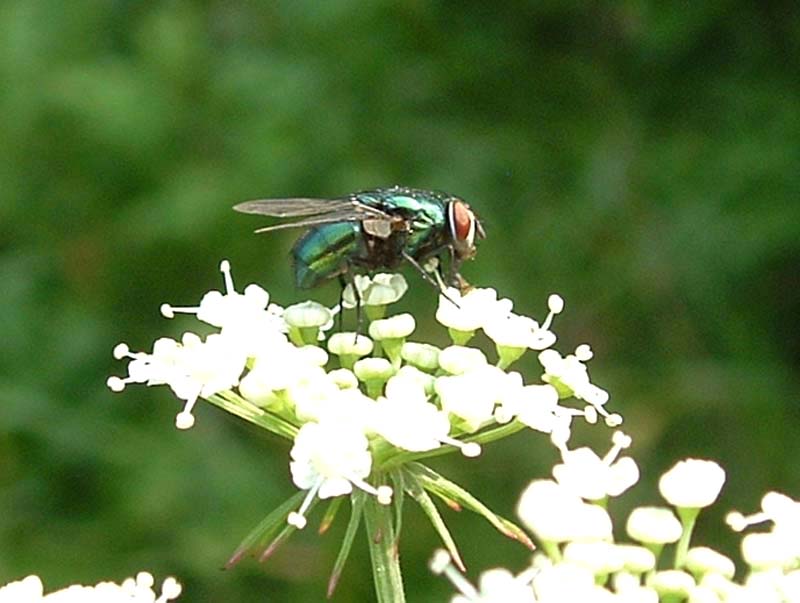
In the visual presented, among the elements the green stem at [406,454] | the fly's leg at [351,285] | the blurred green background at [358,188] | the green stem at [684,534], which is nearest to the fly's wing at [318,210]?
the fly's leg at [351,285]

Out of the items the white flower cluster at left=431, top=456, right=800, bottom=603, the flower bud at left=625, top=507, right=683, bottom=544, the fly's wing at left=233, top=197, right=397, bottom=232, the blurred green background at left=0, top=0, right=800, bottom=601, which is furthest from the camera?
the blurred green background at left=0, top=0, right=800, bottom=601

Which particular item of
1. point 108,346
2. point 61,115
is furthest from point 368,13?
point 108,346

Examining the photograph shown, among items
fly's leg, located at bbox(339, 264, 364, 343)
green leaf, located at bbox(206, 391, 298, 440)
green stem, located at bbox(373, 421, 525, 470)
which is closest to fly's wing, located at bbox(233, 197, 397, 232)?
fly's leg, located at bbox(339, 264, 364, 343)

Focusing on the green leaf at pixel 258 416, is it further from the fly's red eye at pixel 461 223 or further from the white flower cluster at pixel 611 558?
the fly's red eye at pixel 461 223

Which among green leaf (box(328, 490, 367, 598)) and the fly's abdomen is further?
the fly's abdomen

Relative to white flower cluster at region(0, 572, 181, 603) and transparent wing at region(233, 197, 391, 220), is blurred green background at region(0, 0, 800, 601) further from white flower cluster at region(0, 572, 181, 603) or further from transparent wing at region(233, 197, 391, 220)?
white flower cluster at region(0, 572, 181, 603)

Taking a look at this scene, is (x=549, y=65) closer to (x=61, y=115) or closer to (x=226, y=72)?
(x=226, y=72)
